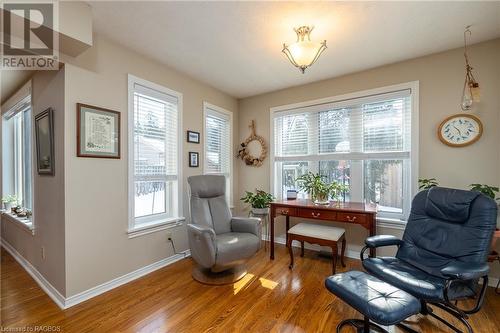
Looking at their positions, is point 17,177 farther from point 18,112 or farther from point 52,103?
point 52,103

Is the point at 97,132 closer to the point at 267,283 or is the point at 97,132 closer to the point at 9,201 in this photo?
the point at 267,283

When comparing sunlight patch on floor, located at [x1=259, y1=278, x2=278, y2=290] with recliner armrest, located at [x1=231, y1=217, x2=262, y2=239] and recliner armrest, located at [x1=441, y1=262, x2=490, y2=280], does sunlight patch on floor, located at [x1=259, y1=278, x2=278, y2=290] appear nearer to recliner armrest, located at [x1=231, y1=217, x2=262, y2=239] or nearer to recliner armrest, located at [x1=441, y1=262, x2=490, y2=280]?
recliner armrest, located at [x1=231, y1=217, x2=262, y2=239]

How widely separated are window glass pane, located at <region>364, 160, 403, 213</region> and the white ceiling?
1.30 metres

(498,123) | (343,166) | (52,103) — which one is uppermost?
(52,103)

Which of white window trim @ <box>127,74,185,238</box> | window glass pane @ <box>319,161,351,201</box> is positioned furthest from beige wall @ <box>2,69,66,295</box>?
window glass pane @ <box>319,161,351,201</box>

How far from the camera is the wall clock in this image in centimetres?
234

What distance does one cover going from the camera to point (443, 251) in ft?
6.08

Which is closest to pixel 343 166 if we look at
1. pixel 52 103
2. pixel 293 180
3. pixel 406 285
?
pixel 293 180

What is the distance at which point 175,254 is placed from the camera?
9.71ft

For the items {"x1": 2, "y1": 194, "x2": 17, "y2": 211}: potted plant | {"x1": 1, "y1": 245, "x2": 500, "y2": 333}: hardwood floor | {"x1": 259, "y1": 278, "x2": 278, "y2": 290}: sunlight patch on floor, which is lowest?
{"x1": 259, "y1": 278, "x2": 278, "y2": 290}: sunlight patch on floor

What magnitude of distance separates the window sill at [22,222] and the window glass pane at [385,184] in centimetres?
416

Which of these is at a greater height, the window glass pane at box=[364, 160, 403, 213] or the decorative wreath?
the decorative wreath

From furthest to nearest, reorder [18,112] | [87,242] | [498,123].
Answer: [18,112]
[498,123]
[87,242]

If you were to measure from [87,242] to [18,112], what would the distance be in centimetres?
252
